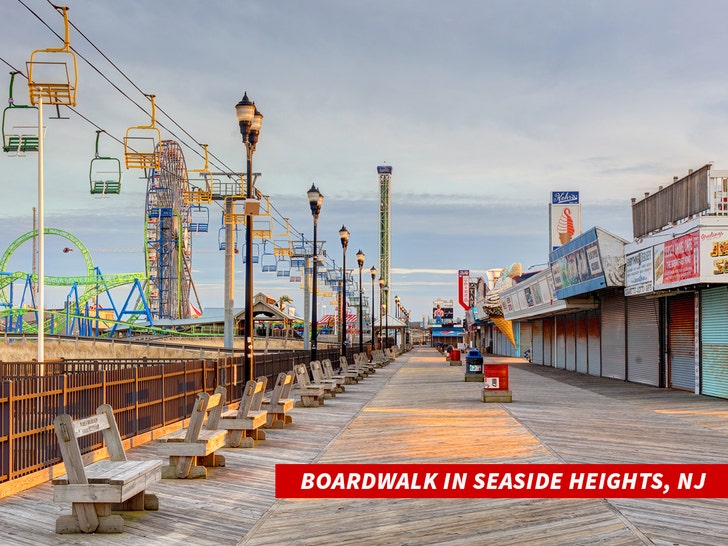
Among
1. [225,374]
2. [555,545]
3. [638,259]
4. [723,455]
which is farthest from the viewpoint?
[638,259]

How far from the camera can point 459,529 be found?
8305mm

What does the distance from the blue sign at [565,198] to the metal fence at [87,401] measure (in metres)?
47.5

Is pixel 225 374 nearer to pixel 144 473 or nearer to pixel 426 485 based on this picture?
pixel 426 485

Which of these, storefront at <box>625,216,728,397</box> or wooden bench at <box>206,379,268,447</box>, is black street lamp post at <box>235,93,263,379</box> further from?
storefront at <box>625,216,728,397</box>

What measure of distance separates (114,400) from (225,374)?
7.87 m

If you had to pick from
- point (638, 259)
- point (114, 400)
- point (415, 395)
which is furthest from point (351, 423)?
point (638, 259)

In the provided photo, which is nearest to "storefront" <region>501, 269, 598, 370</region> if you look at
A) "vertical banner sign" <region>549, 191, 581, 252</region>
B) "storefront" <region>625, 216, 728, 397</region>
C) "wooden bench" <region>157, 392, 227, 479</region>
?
"vertical banner sign" <region>549, 191, 581, 252</region>

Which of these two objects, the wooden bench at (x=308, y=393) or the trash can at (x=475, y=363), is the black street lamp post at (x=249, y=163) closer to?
the wooden bench at (x=308, y=393)

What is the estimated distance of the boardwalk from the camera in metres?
8.12

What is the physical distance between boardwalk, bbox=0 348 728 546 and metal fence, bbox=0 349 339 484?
54cm

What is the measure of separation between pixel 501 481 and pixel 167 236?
106 metres

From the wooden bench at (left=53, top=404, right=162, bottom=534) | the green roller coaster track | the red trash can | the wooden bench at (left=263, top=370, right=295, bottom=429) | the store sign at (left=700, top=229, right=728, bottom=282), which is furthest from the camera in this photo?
the green roller coaster track

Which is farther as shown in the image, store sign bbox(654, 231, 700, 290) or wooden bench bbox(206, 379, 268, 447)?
store sign bbox(654, 231, 700, 290)

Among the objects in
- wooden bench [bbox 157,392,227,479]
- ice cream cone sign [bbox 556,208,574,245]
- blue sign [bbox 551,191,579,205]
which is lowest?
wooden bench [bbox 157,392,227,479]
